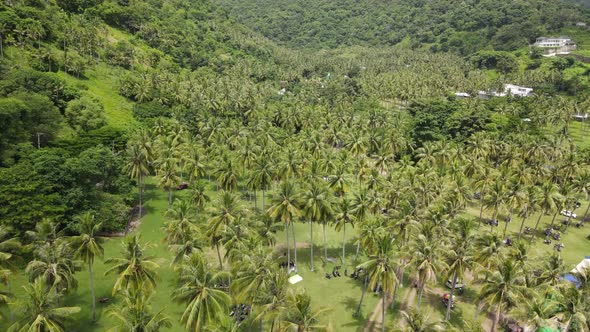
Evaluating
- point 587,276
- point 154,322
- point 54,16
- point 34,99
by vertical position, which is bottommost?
point 587,276

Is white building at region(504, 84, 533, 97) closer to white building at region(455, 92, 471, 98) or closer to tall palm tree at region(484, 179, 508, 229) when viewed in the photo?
white building at region(455, 92, 471, 98)

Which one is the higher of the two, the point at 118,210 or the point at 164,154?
the point at 164,154

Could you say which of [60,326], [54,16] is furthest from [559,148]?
[54,16]

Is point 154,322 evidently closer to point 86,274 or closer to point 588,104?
point 86,274

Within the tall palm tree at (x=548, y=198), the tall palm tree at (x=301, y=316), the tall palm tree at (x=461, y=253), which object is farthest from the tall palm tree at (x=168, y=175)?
the tall palm tree at (x=548, y=198)

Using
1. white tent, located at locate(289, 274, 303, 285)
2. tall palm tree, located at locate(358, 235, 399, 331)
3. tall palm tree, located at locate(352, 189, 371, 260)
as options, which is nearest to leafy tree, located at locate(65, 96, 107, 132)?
white tent, located at locate(289, 274, 303, 285)

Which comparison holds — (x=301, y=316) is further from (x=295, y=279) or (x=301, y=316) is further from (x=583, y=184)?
(x=583, y=184)

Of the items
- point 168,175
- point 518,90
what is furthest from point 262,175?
point 518,90
